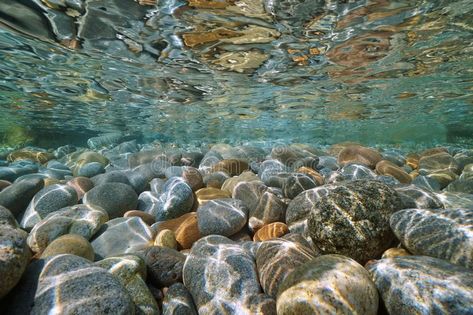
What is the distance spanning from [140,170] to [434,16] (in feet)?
30.0

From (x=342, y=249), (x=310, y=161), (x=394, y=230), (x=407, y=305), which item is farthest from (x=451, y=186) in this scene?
(x=407, y=305)

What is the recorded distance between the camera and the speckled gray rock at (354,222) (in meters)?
3.04

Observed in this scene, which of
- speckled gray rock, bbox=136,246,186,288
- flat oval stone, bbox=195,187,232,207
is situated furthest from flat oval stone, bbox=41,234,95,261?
flat oval stone, bbox=195,187,232,207

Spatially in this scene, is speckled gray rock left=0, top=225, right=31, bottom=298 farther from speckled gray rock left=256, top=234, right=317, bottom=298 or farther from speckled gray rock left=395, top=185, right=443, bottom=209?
speckled gray rock left=395, top=185, right=443, bottom=209

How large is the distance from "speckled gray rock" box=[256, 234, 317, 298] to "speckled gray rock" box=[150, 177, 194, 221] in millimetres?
2206

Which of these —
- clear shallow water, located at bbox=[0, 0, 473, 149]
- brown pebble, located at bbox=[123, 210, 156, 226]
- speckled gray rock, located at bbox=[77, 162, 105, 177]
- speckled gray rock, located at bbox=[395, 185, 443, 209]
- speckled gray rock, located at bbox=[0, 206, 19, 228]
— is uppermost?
clear shallow water, located at bbox=[0, 0, 473, 149]

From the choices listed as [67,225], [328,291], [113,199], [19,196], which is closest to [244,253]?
[328,291]

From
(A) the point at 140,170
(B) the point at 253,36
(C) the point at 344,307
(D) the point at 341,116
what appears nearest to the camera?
(C) the point at 344,307

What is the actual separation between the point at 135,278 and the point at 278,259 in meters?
1.66

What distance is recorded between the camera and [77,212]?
14.8ft

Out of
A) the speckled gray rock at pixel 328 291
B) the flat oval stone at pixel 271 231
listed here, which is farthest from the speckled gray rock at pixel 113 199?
the speckled gray rock at pixel 328 291

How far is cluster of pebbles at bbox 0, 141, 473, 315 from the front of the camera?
7.21 ft

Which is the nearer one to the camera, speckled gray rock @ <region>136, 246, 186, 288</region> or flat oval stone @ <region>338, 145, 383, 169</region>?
speckled gray rock @ <region>136, 246, 186, 288</region>

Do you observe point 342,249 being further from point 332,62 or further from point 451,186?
point 332,62
